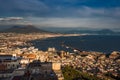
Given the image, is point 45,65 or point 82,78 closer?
point 82,78

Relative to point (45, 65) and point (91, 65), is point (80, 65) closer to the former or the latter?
point (91, 65)

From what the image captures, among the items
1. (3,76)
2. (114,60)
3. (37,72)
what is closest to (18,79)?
(3,76)

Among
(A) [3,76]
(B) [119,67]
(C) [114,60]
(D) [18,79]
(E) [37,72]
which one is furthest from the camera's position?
(C) [114,60]

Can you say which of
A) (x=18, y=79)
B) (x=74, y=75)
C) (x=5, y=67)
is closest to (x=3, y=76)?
(x=18, y=79)

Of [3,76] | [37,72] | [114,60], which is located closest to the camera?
[3,76]

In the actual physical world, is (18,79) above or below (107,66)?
above

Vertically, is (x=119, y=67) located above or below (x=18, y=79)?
below

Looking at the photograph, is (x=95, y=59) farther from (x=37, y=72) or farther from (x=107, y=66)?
(x=37, y=72)

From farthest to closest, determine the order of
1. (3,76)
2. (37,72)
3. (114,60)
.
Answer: (114,60) < (37,72) < (3,76)

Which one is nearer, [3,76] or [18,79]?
[18,79]
